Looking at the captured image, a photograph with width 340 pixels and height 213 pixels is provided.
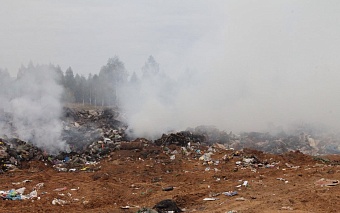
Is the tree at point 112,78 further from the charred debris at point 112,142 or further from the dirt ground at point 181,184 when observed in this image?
the dirt ground at point 181,184

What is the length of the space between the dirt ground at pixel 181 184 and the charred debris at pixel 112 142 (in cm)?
70

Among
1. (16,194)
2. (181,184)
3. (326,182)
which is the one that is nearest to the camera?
(326,182)

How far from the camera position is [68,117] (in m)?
19.6

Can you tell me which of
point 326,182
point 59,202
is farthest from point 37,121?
point 326,182

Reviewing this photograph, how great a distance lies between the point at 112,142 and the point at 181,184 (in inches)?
277

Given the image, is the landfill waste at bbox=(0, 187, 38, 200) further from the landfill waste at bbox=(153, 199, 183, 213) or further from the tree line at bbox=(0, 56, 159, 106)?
the tree line at bbox=(0, 56, 159, 106)

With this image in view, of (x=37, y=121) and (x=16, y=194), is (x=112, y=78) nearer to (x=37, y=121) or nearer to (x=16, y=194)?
(x=37, y=121)

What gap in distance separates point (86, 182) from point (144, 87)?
18426mm

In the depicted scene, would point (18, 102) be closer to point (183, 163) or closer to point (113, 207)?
point (183, 163)

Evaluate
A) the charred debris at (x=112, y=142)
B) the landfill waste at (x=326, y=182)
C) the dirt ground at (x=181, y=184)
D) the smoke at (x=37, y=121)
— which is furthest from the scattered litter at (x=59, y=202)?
the smoke at (x=37, y=121)

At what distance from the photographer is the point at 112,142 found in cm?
1598

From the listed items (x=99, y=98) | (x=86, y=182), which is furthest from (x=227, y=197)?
(x=99, y=98)

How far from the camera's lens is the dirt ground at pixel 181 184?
272 inches

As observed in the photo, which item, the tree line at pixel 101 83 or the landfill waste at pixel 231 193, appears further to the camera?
the tree line at pixel 101 83
